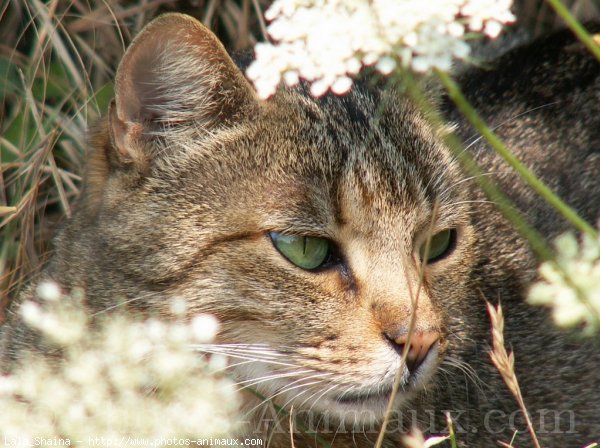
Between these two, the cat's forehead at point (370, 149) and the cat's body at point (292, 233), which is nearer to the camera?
the cat's body at point (292, 233)

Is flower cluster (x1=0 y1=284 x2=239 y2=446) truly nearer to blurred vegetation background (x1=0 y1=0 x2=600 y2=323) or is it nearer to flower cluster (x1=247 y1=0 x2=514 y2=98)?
flower cluster (x1=247 y1=0 x2=514 y2=98)

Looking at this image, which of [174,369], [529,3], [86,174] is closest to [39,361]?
[86,174]

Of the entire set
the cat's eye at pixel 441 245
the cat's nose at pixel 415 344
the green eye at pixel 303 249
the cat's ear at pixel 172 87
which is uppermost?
the cat's ear at pixel 172 87

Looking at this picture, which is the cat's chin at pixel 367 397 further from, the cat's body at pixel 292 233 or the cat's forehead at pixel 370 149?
the cat's forehead at pixel 370 149

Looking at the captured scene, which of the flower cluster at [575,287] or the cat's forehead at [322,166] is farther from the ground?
the cat's forehead at [322,166]

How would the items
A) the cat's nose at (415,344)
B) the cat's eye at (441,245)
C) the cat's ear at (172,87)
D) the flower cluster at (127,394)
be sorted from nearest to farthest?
1. the flower cluster at (127,394)
2. the cat's nose at (415,344)
3. the cat's ear at (172,87)
4. the cat's eye at (441,245)

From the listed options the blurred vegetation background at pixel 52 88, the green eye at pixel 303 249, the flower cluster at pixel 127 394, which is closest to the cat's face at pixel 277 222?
the green eye at pixel 303 249

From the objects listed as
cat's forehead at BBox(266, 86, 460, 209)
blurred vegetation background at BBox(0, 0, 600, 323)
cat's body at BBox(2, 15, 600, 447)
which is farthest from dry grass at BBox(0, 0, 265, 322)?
cat's forehead at BBox(266, 86, 460, 209)

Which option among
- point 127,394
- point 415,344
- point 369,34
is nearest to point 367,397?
point 415,344
